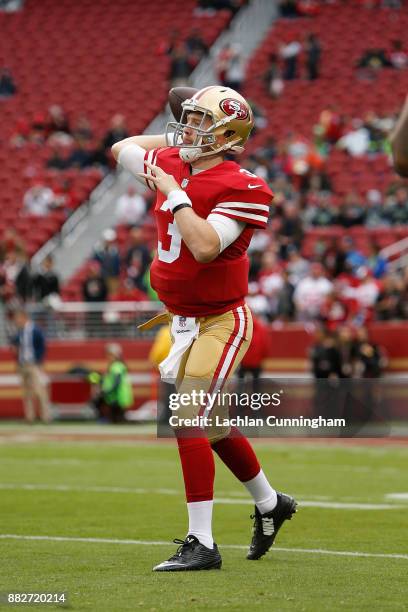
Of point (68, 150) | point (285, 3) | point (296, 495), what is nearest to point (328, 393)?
point (296, 495)

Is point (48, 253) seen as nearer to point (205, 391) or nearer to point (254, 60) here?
point (254, 60)

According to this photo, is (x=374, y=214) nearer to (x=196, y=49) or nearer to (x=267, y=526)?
(x=196, y=49)

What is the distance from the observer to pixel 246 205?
546 cm

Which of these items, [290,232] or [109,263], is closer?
[290,232]

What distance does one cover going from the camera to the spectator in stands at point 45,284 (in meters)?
19.2

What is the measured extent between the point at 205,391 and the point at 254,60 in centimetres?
2086

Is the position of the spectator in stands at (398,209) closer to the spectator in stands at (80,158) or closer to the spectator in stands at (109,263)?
the spectator in stands at (109,263)

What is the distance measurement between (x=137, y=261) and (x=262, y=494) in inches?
535

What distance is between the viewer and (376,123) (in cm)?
2141

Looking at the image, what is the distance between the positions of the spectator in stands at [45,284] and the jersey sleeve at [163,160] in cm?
1344

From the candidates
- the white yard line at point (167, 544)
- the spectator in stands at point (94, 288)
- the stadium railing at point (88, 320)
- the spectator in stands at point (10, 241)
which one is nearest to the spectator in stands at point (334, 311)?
the stadium railing at point (88, 320)

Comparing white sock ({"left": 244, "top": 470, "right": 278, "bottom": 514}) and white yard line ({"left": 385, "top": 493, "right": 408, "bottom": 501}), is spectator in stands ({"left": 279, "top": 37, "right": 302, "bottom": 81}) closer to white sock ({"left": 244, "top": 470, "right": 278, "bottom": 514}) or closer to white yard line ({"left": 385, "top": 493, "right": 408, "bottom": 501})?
white yard line ({"left": 385, "top": 493, "right": 408, "bottom": 501})

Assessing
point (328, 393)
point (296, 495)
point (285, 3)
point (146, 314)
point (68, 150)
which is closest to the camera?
point (328, 393)

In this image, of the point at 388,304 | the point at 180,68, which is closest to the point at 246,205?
the point at 388,304
